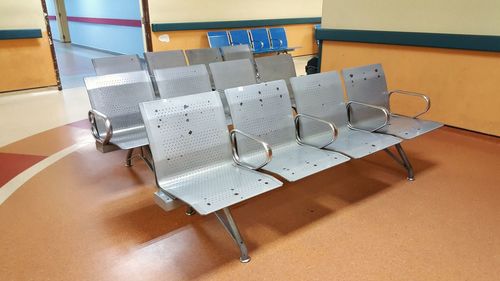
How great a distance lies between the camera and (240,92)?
2422mm

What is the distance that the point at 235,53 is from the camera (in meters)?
4.68

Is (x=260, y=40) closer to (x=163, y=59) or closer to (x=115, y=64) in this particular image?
(x=163, y=59)

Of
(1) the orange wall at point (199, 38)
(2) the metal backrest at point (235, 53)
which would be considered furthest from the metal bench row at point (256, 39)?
(2) the metal backrest at point (235, 53)

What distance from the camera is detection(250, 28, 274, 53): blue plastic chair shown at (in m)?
8.02

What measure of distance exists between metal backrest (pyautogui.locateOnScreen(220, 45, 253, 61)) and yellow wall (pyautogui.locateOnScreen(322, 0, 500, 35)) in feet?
4.15

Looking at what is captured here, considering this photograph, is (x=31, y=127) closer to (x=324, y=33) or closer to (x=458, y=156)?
(x=324, y=33)

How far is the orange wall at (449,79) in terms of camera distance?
3766mm

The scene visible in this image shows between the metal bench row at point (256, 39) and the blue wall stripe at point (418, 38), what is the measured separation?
2820mm

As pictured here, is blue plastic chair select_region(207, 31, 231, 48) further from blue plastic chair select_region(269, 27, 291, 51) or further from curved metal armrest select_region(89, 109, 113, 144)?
curved metal armrest select_region(89, 109, 113, 144)

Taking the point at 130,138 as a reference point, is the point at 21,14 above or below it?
above

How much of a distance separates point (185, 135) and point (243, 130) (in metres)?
0.43

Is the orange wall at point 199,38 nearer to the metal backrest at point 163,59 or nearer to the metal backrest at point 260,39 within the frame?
the metal backrest at point 260,39

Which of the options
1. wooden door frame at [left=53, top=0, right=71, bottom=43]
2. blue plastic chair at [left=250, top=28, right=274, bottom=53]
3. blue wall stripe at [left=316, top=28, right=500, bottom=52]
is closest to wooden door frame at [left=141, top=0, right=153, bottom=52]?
blue plastic chair at [left=250, top=28, right=274, bottom=53]

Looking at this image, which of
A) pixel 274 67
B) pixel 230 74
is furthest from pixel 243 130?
pixel 274 67
